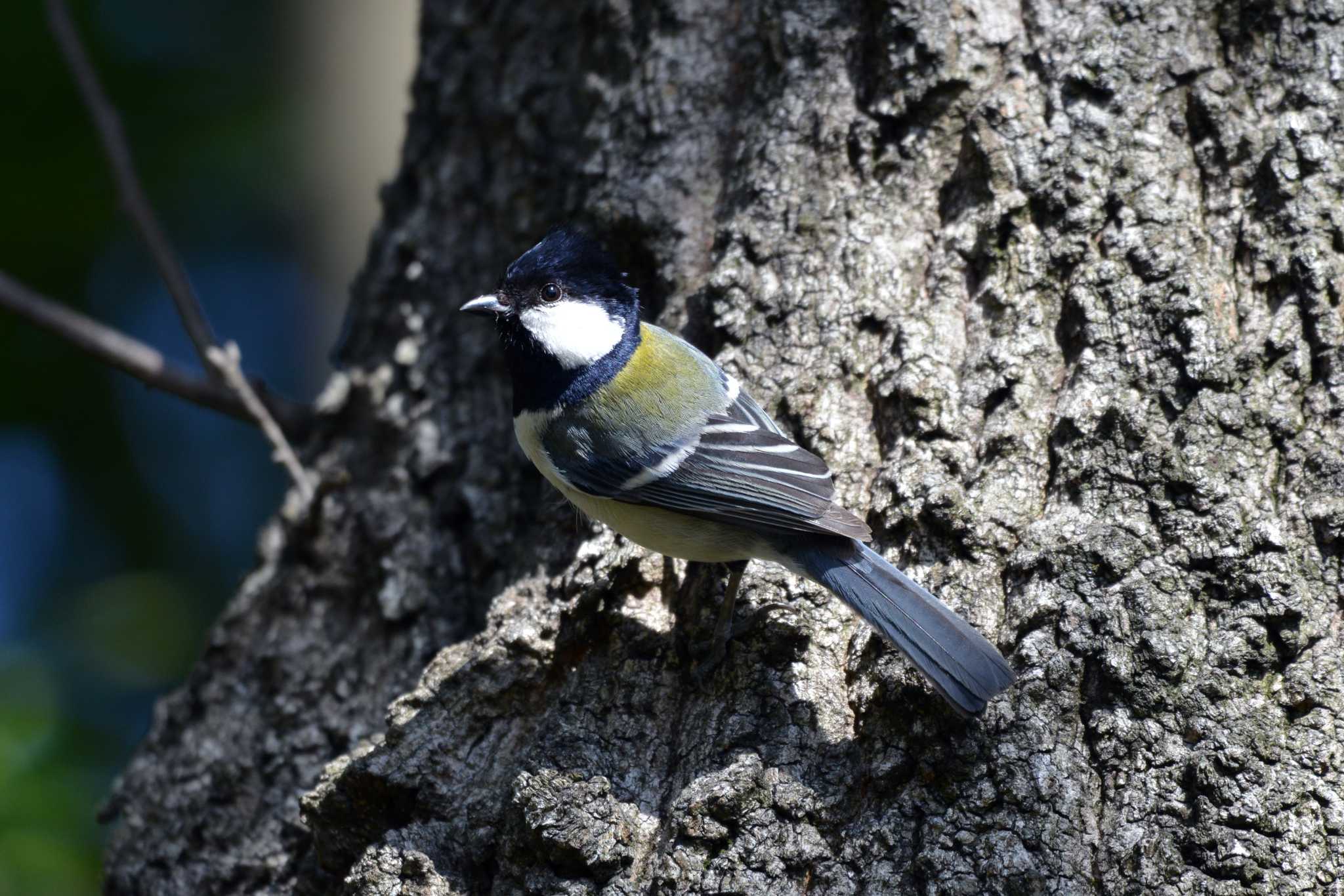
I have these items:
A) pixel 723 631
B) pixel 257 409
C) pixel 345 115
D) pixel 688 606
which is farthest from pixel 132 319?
pixel 723 631

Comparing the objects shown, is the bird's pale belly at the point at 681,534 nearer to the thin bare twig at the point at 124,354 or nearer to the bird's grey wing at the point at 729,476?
the bird's grey wing at the point at 729,476

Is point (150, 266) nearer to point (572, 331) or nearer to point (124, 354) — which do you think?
point (124, 354)

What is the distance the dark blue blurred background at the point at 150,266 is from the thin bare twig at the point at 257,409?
2290 millimetres

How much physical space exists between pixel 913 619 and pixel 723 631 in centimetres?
44

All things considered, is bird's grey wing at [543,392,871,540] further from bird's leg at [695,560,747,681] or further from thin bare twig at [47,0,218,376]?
thin bare twig at [47,0,218,376]

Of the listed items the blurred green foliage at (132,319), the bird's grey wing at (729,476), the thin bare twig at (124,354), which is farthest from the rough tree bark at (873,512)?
the blurred green foliage at (132,319)

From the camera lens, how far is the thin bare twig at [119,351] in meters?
3.26

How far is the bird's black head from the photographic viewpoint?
264 cm

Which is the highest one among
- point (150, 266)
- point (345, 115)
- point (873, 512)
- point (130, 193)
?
point (345, 115)

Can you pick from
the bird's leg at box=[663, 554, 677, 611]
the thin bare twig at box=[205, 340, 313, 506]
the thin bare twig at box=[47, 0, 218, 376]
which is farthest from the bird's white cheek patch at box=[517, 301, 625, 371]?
the thin bare twig at box=[47, 0, 218, 376]

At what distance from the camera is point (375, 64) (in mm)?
5879

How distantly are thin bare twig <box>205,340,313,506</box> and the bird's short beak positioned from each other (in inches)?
34.3

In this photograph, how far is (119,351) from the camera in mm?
3312

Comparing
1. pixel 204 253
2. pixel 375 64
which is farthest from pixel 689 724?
pixel 204 253
